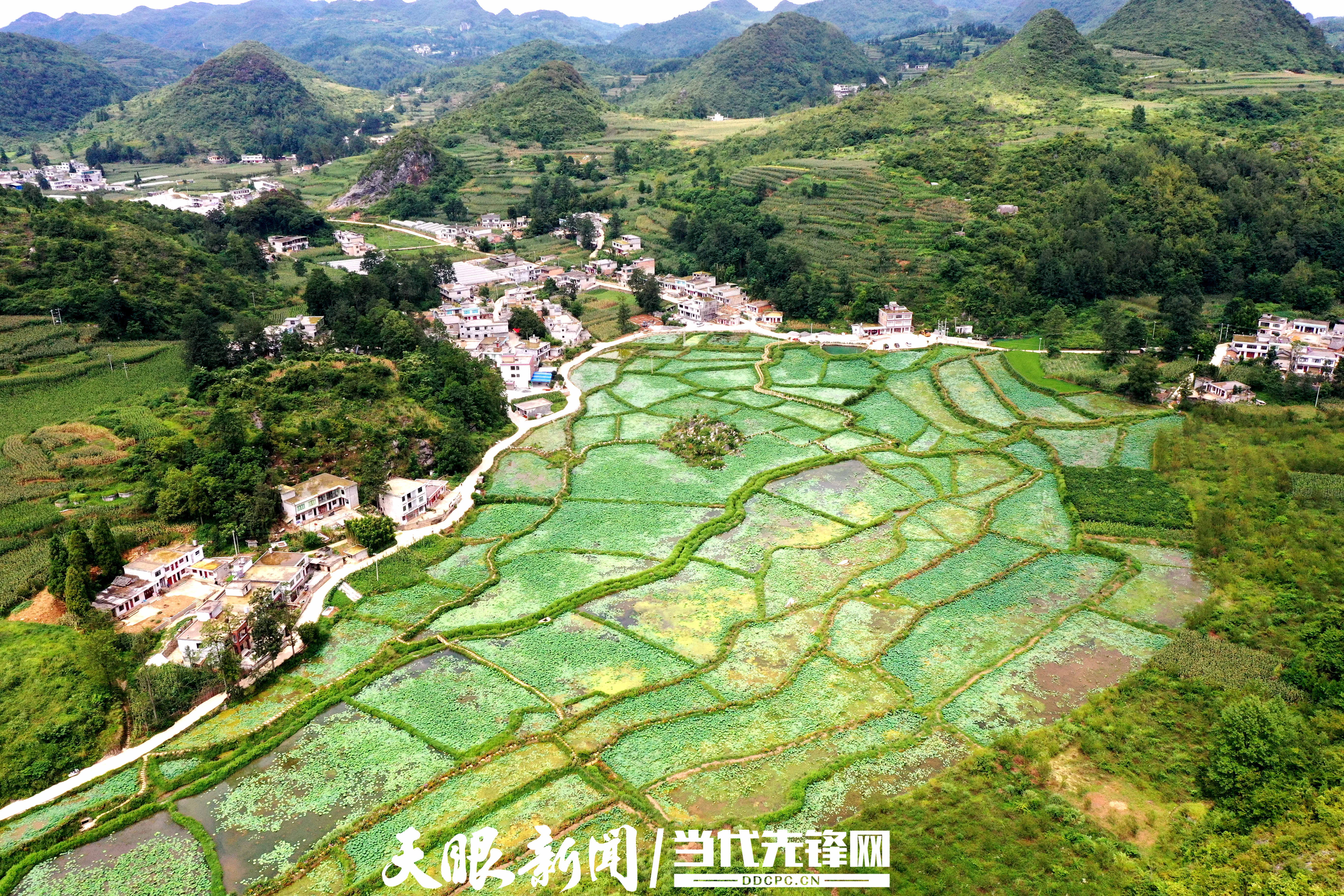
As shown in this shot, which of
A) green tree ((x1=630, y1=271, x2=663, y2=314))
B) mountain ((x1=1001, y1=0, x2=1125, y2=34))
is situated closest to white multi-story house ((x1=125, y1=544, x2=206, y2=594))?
green tree ((x1=630, y1=271, x2=663, y2=314))

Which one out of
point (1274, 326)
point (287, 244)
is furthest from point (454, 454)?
point (1274, 326)

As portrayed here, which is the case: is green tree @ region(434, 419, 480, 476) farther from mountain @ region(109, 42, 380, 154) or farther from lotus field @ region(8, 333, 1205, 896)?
mountain @ region(109, 42, 380, 154)

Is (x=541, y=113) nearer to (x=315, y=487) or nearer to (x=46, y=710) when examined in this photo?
(x=315, y=487)

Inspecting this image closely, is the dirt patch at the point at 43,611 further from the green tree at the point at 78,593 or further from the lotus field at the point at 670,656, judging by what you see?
the lotus field at the point at 670,656

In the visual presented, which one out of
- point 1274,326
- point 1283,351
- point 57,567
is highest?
point 1274,326

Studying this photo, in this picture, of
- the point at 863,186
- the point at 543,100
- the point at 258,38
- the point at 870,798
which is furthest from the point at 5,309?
the point at 258,38

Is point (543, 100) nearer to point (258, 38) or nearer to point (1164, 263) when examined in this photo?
point (1164, 263)

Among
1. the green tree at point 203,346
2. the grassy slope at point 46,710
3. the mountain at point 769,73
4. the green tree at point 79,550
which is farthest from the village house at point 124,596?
the mountain at point 769,73
